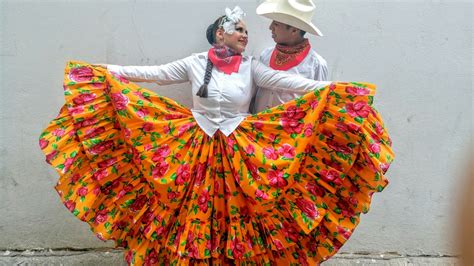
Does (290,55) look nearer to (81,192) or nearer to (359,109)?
(359,109)

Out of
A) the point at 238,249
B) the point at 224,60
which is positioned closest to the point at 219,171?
the point at 238,249

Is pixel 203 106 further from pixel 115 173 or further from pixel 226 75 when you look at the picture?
pixel 115 173

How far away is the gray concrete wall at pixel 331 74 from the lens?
403cm

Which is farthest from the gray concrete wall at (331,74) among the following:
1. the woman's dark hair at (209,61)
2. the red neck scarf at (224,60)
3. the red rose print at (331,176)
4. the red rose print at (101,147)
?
the red rose print at (331,176)

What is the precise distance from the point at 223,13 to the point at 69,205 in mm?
1670

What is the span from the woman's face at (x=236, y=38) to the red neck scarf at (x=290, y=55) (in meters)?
0.25

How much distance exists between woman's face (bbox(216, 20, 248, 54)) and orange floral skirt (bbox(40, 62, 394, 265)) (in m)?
0.48

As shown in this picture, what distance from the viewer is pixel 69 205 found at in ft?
11.1

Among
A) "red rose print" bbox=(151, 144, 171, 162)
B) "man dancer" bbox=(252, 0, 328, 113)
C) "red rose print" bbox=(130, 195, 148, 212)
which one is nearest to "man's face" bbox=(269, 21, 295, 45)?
"man dancer" bbox=(252, 0, 328, 113)

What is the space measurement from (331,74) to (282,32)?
641 mm

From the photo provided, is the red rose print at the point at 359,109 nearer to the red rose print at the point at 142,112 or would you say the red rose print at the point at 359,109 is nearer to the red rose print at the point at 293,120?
the red rose print at the point at 293,120

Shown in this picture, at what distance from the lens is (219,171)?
11.3 ft

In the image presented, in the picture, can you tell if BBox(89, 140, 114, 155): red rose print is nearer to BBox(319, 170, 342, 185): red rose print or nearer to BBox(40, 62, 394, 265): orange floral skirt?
BBox(40, 62, 394, 265): orange floral skirt

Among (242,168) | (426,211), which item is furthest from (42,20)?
(426,211)
